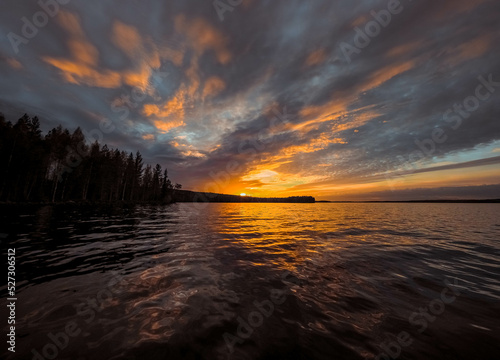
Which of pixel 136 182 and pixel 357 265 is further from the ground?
pixel 136 182

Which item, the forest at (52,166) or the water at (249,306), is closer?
the water at (249,306)

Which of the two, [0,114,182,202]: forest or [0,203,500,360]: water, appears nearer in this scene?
[0,203,500,360]: water

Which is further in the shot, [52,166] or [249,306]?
[52,166]

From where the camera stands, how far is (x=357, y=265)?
8.48 m

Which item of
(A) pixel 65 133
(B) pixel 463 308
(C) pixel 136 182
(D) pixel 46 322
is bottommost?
(B) pixel 463 308

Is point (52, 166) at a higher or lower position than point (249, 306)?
higher

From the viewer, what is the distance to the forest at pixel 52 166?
3847 cm

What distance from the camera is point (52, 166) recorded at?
4875 cm

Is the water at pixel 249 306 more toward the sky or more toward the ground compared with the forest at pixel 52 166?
more toward the ground

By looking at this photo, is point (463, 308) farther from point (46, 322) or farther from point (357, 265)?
point (46, 322)

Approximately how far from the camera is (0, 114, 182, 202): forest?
126 feet

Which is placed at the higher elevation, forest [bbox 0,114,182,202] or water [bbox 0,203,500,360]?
forest [bbox 0,114,182,202]

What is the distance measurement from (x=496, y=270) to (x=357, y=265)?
20.3 feet

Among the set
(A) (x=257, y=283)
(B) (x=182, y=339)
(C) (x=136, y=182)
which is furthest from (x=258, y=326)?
(C) (x=136, y=182)
